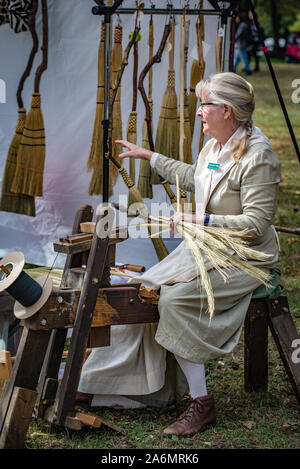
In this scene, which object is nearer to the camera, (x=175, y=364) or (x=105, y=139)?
(x=175, y=364)

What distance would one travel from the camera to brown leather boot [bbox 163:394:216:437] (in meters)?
3.24

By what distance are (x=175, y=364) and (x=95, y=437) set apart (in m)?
0.59

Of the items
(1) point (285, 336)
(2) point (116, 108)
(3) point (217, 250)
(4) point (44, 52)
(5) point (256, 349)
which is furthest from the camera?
(4) point (44, 52)

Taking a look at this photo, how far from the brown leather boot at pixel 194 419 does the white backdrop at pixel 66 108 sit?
197 cm

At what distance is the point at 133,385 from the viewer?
346 cm

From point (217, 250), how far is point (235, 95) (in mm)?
698

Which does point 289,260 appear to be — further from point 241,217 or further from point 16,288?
point 16,288

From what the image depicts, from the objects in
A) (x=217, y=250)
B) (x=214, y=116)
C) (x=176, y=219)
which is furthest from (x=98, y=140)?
(x=217, y=250)

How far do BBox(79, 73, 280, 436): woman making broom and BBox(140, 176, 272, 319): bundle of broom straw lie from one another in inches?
1.1

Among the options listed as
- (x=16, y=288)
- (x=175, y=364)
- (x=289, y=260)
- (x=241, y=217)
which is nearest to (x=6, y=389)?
(x=16, y=288)

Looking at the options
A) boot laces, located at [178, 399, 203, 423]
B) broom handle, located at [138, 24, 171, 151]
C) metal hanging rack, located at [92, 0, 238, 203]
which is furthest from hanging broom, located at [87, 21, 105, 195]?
boot laces, located at [178, 399, 203, 423]

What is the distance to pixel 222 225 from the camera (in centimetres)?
321

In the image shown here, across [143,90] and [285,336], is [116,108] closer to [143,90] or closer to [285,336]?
[143,90]

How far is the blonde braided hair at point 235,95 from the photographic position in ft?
10.5
